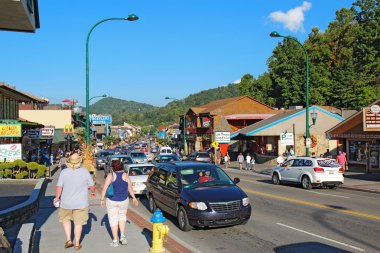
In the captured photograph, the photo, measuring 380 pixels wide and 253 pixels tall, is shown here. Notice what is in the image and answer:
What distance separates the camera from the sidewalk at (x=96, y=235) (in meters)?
8.30

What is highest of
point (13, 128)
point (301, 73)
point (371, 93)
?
point (301, 73)

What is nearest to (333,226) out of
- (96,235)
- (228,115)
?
(96,235)

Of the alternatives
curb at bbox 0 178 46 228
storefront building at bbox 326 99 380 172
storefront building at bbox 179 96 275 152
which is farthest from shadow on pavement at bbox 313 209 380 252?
storefront building at bbox 179 96 275 152

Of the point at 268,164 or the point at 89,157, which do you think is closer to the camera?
the point at 89,157

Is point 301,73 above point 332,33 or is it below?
below

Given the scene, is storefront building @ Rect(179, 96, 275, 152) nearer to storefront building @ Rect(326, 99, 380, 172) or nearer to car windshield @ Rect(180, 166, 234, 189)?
storefront building @ Rect(326, 99, 380, 172)

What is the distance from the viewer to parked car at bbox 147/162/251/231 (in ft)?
33.1

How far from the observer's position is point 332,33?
73.4 m

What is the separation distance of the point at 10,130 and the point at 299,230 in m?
20.8

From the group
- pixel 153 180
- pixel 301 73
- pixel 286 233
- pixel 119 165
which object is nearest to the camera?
pixel 119 165

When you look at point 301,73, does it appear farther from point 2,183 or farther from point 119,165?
point 119,165

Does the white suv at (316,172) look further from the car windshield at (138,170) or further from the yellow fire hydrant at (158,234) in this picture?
the yellow fire hydrant at (158,234)

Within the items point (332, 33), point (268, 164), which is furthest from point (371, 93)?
point (268, 164)

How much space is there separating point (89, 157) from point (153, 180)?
916 centimetres
